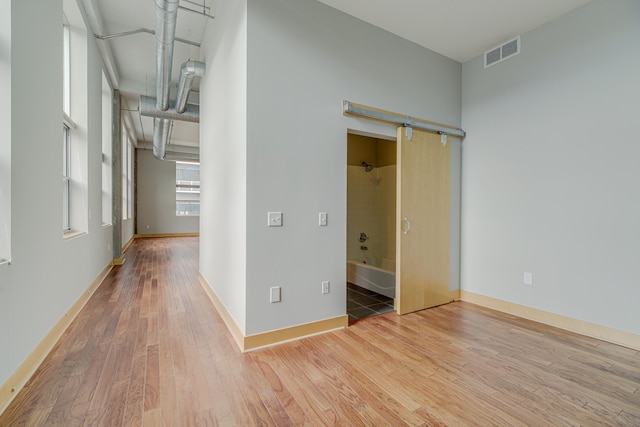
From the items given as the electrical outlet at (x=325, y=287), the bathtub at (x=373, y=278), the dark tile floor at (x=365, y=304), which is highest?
the electrical outlet at (x=325, y=287)

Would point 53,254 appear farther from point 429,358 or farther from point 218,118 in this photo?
point 429,358

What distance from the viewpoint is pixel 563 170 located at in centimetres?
281

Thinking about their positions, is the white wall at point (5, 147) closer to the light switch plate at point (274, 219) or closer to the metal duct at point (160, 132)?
the light switch plate at point (274, 219)

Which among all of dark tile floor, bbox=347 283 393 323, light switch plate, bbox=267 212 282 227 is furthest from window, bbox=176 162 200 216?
light switch plate, bbox=267 212 282 227

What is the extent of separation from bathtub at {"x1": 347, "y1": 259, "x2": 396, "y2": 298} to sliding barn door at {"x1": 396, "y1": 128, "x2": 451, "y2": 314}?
1.60 ft

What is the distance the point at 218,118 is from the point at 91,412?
281 centimetres

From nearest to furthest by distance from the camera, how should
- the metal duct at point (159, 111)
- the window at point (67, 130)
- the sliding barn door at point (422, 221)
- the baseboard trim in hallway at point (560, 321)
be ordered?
the baseboard trim in hallway at point (560, 321) < the sliding barn door at point (422, 221) < the window at point (67, 130) < the metal duct at point (159, 111)

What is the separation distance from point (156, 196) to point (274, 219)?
1022 cm

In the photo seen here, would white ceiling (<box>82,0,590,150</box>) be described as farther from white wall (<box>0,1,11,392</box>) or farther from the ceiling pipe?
white wall (<box>0,1,11,392</box>)

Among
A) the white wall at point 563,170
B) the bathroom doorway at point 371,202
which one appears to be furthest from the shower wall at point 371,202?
the white wall at point 563,170

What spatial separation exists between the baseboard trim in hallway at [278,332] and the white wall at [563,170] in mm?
2072

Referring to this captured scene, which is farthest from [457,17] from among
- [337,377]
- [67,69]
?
[67,69]

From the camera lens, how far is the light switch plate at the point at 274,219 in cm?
236

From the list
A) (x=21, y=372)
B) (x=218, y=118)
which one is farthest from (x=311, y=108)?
(x=21, y=372)
